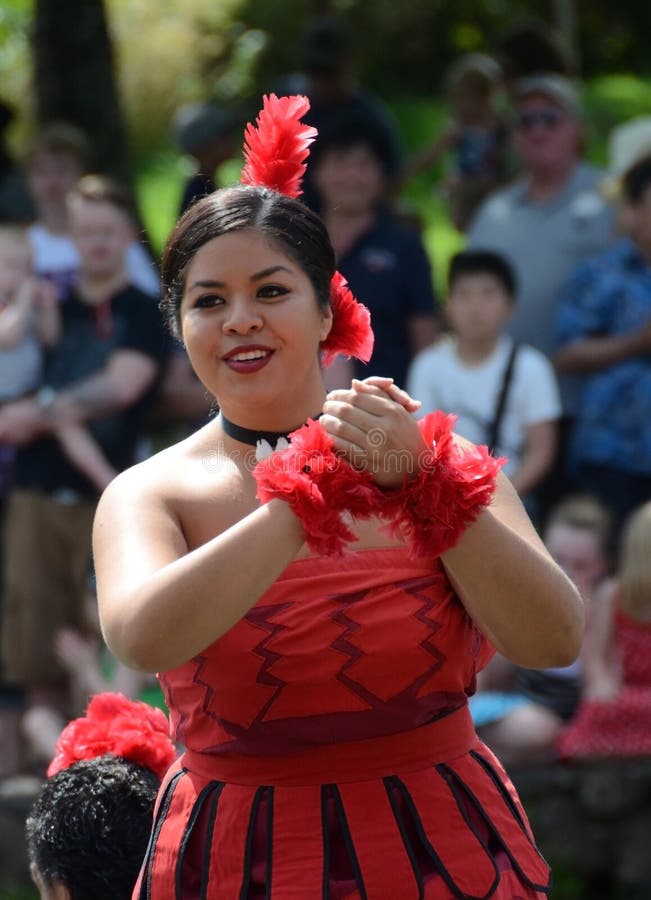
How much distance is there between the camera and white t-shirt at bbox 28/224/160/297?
6297 mm

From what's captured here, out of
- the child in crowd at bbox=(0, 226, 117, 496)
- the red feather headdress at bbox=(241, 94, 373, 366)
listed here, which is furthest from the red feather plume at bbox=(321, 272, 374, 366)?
the child in crowd at bbox=(0, 226, 117, 496)

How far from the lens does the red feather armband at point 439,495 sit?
227cm

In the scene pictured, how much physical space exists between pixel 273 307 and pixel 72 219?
4010 mm

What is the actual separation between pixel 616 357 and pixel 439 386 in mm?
743

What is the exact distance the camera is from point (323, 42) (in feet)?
24.2

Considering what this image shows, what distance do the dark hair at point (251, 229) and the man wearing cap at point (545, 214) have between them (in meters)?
3.85

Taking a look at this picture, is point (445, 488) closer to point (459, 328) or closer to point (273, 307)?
point (273, 307)

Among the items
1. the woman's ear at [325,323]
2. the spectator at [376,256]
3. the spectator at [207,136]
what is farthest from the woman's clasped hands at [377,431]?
the spectator at [207,136]

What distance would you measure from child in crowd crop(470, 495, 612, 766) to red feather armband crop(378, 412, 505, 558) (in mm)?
3431

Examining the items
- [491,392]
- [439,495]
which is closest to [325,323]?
[439,495]

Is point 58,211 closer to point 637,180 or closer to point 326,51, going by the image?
point 326,51

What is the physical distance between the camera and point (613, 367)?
6.13m

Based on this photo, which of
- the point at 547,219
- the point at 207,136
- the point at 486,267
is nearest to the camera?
the point at 486,267

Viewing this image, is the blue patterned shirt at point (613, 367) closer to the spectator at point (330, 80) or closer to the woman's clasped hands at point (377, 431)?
the spectator at point (330, 80)
